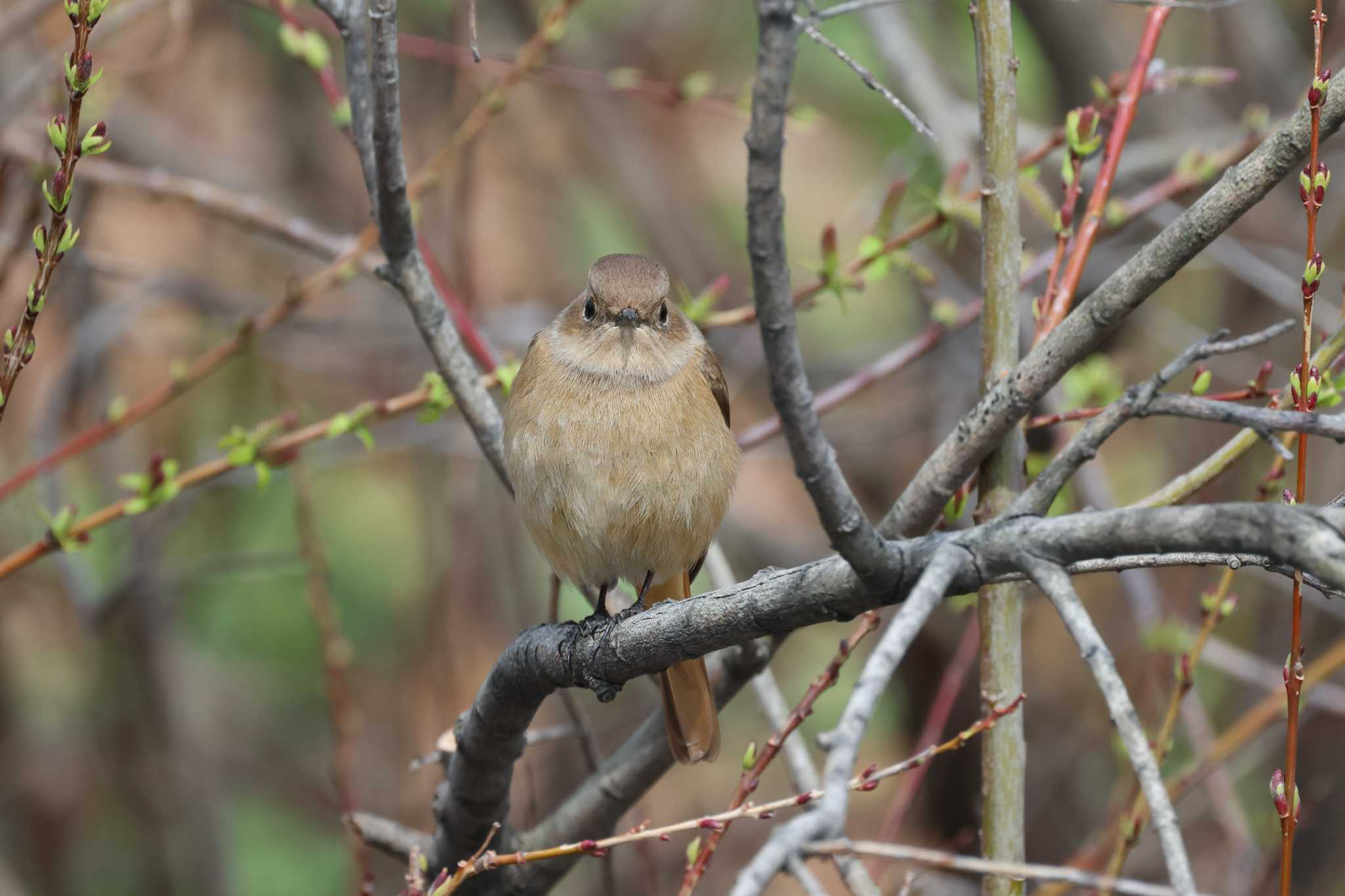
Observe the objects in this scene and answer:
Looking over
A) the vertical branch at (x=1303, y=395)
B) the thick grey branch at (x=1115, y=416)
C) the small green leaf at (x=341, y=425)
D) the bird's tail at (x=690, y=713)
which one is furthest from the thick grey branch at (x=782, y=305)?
the small green leaf at (x=341, y=425)

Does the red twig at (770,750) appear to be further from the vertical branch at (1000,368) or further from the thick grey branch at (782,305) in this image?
the thick grey branch at (782,305)

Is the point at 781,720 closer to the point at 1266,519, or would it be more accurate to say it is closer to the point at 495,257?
the point at 1266,519

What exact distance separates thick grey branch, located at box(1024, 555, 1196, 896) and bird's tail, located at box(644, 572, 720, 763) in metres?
1.63

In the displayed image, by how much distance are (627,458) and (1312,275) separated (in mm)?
1721

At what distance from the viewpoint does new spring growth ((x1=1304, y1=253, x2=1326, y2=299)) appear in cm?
194

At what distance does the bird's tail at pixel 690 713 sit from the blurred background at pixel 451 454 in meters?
2.13

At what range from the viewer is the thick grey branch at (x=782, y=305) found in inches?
51.4

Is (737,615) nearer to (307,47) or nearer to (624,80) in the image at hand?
(307,47)

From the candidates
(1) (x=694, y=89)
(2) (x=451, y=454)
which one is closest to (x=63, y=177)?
(1) (x=694, y=89)

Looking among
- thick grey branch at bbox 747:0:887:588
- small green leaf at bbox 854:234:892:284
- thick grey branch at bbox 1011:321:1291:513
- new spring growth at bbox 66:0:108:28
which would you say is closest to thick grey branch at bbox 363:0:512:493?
new spring growth at bbox 66:0:108:28

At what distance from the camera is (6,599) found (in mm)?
5965

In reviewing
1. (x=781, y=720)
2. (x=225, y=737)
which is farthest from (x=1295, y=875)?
(x=225, y=737)

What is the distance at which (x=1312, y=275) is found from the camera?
6.38ft

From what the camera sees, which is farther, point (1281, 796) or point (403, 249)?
point (403, 249)
